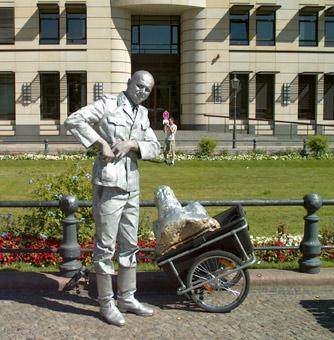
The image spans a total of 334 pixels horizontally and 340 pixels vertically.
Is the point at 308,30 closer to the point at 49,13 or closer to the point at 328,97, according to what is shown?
the point at 328,97

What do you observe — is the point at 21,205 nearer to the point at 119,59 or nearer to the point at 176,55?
the point at 119,59

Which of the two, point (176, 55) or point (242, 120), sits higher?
point (176, 55)

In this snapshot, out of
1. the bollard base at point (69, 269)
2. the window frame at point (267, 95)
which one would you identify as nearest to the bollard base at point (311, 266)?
the bollard base at point (69, 269)

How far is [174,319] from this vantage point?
220 inches

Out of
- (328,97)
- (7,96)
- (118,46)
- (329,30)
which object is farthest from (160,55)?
(328,97)

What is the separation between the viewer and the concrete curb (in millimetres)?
6383

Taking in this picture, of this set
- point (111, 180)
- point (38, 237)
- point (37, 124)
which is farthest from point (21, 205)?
point (37, 124)

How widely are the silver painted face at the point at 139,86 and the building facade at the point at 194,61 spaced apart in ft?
102

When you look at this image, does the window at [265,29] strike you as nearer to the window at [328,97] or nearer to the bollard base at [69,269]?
the window at [328,97]

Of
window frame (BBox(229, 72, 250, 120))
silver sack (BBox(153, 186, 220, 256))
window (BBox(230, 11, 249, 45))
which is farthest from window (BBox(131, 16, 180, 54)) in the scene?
silver sack (BBox(153, 186, 220, 256))

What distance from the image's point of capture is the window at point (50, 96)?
37.8m

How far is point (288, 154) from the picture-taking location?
2711 centimetres

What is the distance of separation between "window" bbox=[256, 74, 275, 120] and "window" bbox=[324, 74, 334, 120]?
3768mm

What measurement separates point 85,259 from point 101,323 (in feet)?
6.30
